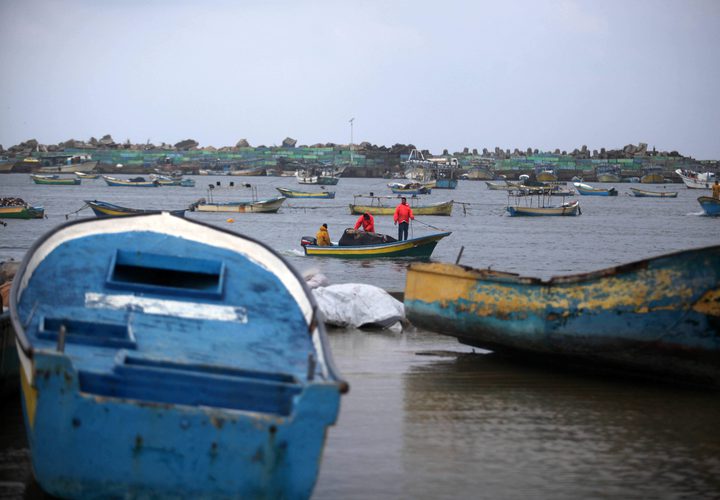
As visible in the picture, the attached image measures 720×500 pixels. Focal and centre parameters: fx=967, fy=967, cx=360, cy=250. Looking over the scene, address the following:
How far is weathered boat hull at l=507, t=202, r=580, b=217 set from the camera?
57.9m

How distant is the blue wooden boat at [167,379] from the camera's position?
5727mm

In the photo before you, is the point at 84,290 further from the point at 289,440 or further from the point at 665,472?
the point at 665,472

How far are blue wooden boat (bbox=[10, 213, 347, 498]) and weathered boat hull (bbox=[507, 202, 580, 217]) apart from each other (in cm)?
5084

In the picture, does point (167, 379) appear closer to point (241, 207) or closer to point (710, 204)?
point (241, 207)

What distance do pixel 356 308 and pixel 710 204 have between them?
51.8 meters

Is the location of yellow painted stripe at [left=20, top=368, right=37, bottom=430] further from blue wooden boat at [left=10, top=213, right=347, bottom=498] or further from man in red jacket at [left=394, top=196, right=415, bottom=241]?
man in red jacket at [left=394, top=196, right=415, bottom=241]

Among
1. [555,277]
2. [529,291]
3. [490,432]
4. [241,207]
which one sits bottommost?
[241,207]

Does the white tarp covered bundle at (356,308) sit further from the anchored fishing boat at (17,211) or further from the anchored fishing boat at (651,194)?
the anchored fishing boat at (651,194)

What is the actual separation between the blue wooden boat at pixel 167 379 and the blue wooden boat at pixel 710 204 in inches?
2204

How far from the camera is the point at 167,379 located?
239 inches

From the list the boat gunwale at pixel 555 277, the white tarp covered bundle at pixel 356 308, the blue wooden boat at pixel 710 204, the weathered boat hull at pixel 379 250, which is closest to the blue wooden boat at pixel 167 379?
the boat gunwale at pixel 555 277

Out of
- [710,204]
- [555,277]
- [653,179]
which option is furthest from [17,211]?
[653,179]

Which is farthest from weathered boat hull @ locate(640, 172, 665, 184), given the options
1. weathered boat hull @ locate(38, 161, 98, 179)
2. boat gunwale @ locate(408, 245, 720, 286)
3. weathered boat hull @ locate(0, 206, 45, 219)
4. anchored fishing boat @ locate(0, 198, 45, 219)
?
boat gunwale @ locate(408, 245, 720, 286)

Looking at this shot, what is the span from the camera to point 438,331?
39.4ft
